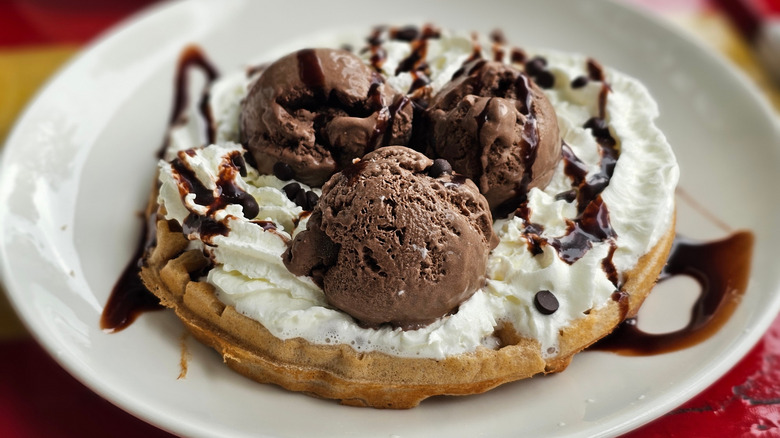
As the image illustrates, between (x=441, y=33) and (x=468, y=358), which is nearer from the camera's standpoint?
(x=468, y=358)

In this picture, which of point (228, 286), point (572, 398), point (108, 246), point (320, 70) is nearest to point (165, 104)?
point (108, 246)

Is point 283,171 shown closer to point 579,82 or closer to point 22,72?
point 579,82

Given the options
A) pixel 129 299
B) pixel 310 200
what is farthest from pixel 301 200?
pixel 129 299

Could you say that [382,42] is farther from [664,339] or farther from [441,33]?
[664,339]

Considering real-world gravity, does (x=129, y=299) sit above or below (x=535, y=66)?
below

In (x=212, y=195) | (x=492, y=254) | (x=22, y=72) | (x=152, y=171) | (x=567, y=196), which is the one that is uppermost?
(x=567, y=196)

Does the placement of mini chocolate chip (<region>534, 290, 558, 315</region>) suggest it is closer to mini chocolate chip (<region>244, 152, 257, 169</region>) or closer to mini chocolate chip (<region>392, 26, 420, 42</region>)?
mini chocolate chip (<region>244, 152, 257, 169</region>)
